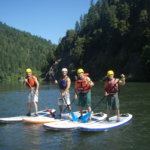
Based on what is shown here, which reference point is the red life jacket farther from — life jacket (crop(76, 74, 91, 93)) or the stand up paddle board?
the stand up paddle board

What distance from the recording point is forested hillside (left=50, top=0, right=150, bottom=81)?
6675 cm

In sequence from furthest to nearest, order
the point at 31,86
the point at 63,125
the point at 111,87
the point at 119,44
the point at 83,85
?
1. the point at 119,44
2. the point at 31,86
3. the point at 83,85
4. the point at 111,87
5. the point at 63,125

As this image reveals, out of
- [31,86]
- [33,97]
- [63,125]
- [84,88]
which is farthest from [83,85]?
[31,86]

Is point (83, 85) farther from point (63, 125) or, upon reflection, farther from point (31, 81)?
point (31, 81)

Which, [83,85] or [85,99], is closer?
[83,85]

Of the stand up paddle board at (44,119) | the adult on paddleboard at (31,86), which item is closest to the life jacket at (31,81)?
the adult on paddleboard at (31,86)

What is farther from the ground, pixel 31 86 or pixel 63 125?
pixel 31 86

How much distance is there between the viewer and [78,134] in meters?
11.4

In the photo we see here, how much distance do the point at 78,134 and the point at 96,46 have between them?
82281 millimetres

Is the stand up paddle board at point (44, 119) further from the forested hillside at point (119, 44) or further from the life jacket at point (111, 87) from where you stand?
the forested hillside at point (119, 44)

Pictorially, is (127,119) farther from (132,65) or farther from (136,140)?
(132,65)

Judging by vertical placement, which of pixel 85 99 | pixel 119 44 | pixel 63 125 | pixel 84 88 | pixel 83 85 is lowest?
pixel 63 125

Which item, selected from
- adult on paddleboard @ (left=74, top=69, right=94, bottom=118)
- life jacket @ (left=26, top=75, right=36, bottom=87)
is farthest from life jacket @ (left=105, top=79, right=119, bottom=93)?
life jacket @ (left=26, top=75, right=36, bottom=87)

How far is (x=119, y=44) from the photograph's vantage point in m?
79.8
